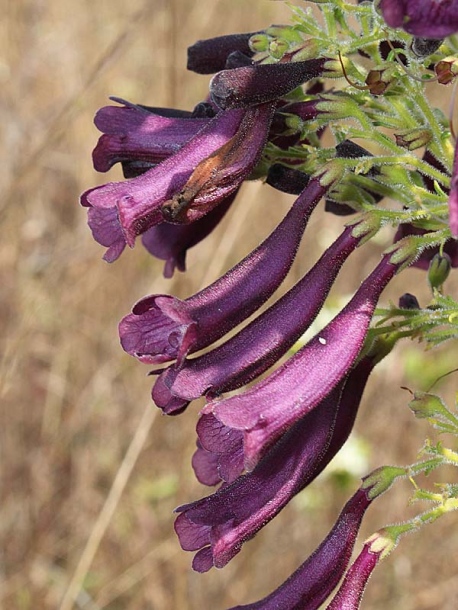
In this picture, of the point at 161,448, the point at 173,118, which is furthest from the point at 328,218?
the point at 173,118

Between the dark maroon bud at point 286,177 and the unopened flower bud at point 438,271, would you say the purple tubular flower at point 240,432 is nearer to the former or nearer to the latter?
the unopened flower bud at point 438,271

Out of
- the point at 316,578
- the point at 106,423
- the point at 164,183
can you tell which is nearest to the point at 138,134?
the point at 164,183

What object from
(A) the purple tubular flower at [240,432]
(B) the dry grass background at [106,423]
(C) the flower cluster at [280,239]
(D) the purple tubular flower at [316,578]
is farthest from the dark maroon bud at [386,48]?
(B) the dry grass background at [106,423]

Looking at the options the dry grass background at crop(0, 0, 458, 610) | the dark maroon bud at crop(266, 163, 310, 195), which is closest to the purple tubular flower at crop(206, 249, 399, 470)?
the dark maroon bud at crop(266, 163, 310, 195)

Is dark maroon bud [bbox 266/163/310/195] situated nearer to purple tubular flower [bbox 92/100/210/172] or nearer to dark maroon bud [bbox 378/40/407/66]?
purple tubular flower [bbox 92/100/210/172]

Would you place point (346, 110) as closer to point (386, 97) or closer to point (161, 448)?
point (386, 97)

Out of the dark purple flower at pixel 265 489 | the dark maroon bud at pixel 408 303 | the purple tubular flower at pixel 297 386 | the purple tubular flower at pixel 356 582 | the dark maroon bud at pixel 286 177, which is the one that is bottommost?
the purple tubular flower at pixel 356 582

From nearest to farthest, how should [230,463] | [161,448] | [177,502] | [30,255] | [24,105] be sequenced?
[230,463], [177,502], [161,448], [30,255], [24,105]

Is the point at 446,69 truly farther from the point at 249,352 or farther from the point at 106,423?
the point at 106,423
